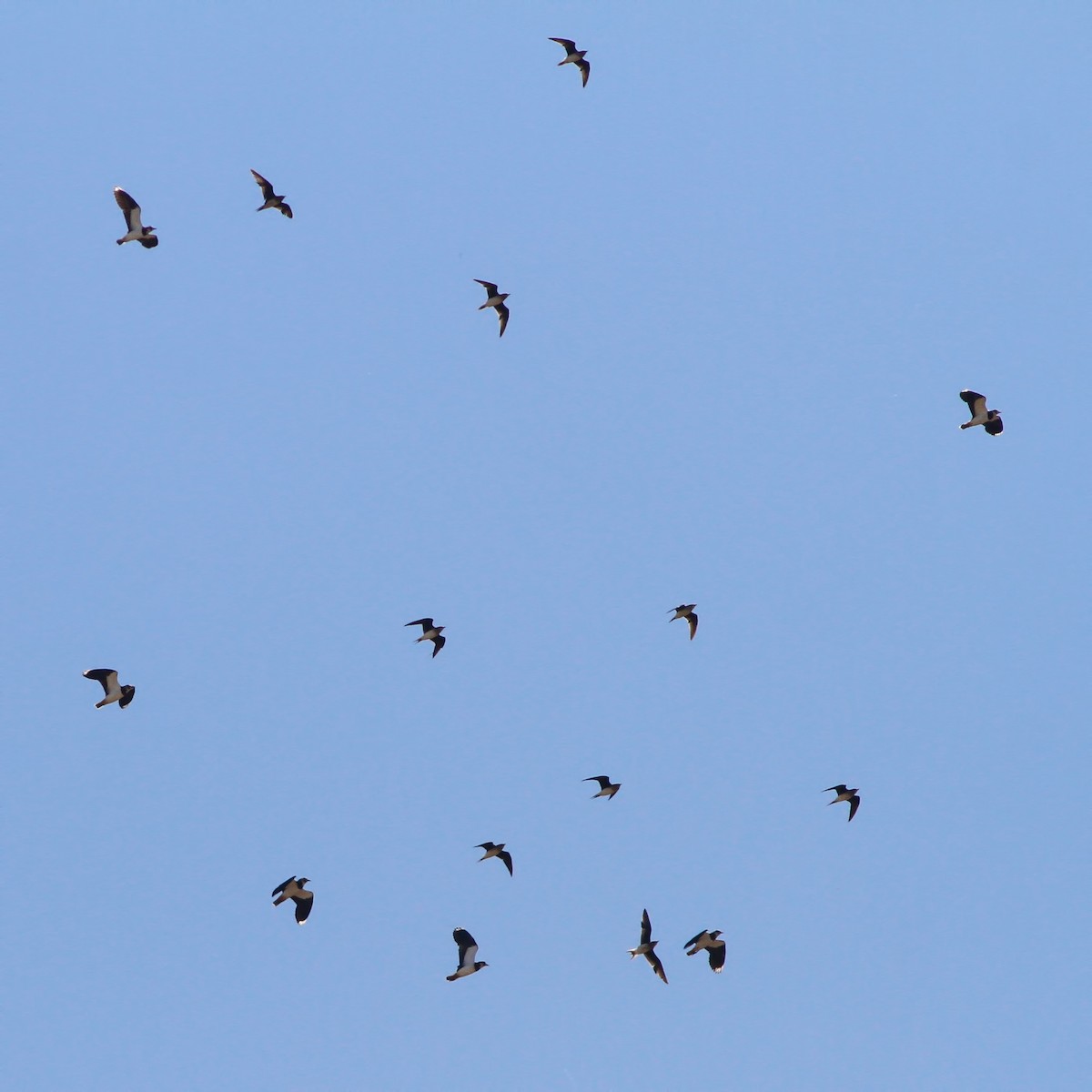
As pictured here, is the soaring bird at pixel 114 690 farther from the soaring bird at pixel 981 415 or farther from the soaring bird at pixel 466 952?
the soaring bird at pixel 981 415

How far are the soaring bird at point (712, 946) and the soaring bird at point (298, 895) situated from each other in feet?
34.3

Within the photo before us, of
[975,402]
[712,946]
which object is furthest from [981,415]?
[712,946]

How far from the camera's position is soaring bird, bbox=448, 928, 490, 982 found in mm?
42875

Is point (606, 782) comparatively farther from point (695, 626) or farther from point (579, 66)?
point (579, 66)

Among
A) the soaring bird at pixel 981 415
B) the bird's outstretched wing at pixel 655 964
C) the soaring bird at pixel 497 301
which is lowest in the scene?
the bird's outstretched wing at pixel 655 964

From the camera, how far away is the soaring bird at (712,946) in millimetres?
43844

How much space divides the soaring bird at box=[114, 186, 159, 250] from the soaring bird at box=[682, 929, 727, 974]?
24.1m

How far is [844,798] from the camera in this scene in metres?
50.0

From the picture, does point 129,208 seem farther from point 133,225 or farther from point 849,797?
point 849,797

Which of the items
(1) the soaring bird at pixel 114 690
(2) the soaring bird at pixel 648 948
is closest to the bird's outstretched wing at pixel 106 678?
(1) the soaring bird at pixel 114 690

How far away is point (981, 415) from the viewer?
4294 cm

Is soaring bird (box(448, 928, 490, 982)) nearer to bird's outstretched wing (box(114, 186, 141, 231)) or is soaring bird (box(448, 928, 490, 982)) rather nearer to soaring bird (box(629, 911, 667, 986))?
soaring bird (box(629, 911, 667, 986))

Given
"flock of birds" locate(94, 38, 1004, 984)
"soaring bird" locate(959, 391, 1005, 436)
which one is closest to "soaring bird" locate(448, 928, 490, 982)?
"flock of birds" locate(94, 38, 1004, 984)

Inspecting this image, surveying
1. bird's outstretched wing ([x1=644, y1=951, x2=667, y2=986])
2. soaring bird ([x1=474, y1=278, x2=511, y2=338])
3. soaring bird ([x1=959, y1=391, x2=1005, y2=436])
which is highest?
soaring bird ([x1=474, y1=278, x2=511, y2=338])
